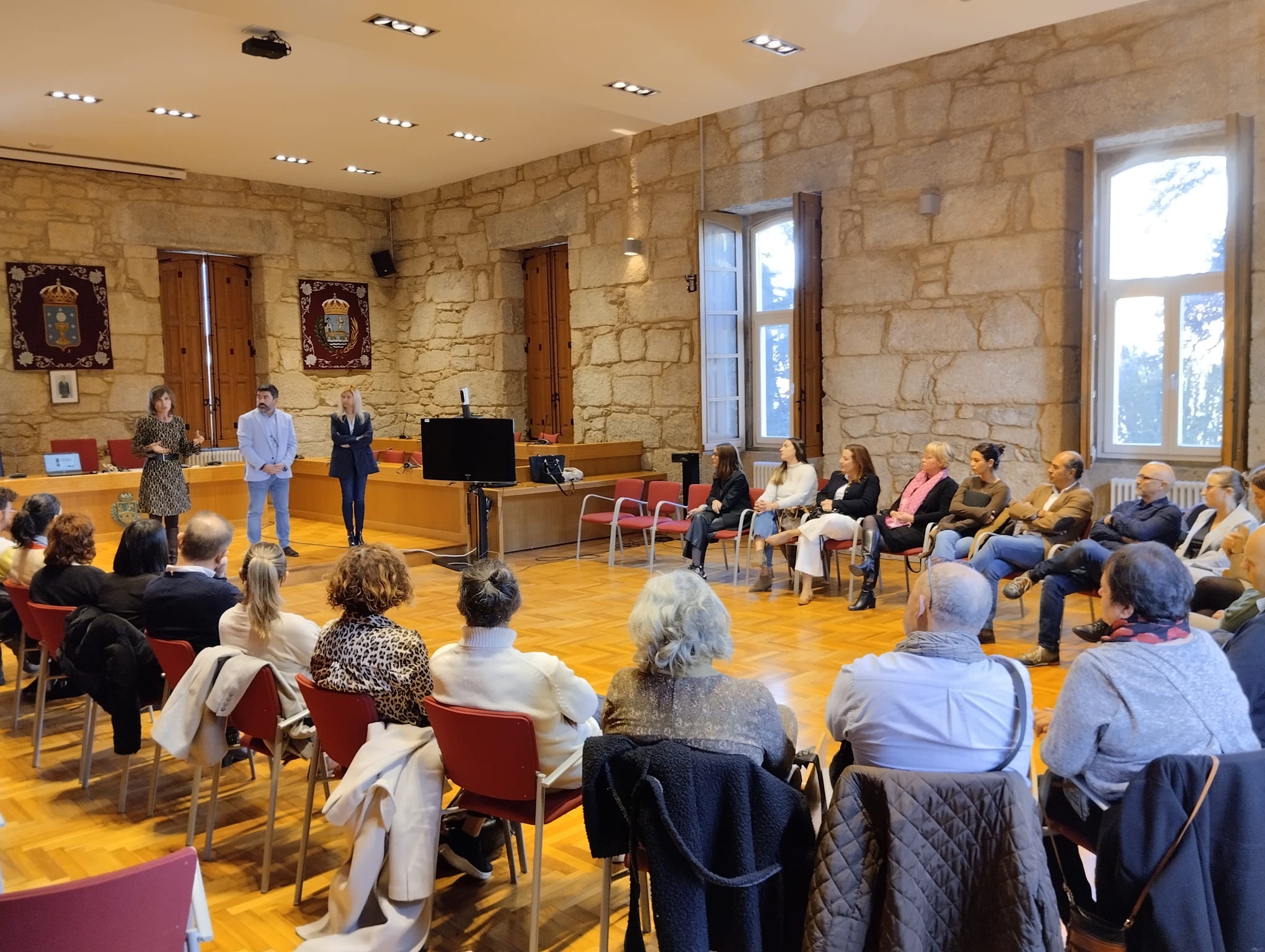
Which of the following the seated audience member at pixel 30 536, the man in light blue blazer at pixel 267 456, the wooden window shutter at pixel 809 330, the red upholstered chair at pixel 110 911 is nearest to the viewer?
the red upholstered chair at pixel 110 911

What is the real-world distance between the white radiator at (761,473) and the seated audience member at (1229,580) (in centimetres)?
492

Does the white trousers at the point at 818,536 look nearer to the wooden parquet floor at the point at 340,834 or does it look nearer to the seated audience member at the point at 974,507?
the wooden parquet floor at the point at 340,834

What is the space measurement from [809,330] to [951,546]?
2960 millimetres

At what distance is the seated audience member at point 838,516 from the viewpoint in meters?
6.71

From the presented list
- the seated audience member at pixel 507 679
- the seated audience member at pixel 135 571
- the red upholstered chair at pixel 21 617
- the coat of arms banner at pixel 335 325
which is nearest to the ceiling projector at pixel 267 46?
the red upholstered chair at pixel 21 617

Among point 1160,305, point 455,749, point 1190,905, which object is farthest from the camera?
point 1160,305

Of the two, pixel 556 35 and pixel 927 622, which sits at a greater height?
pixel 556 35

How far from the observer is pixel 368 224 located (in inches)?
513

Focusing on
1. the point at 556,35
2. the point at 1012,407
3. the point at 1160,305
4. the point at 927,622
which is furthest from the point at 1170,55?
the point at 927,622

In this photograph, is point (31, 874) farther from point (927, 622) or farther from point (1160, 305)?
point (1160, 305)

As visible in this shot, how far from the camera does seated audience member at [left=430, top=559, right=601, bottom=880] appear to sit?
2533mm

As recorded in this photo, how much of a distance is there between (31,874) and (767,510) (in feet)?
17.0

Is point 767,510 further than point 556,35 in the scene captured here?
Yes

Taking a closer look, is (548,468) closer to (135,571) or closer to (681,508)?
(681,508)
